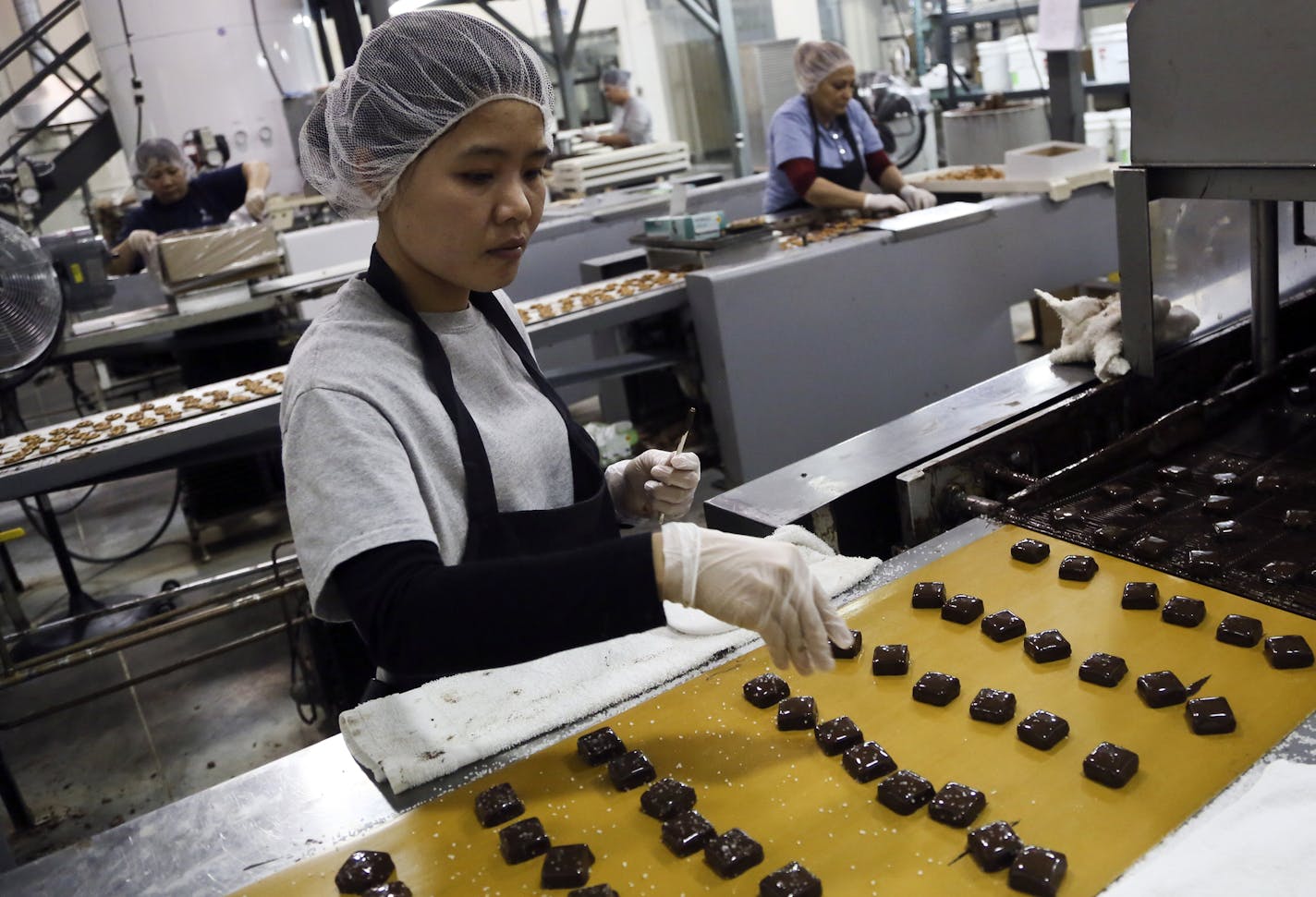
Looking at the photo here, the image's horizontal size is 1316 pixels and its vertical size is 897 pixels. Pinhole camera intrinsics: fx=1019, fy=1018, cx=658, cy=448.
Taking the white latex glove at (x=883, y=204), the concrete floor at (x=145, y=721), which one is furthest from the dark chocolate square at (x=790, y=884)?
the white latex glove at (x=883, y=204)

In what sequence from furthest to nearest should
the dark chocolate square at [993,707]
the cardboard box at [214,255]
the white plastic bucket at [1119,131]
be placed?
the white plastic bucket at [1119,131] < the cardboard box at [214,255] < the dark chocolate square at [993,707]

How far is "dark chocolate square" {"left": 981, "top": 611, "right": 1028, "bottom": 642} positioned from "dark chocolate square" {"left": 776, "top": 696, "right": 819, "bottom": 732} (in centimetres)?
31

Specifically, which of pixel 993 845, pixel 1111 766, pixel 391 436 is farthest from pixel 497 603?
pixel 1111 766

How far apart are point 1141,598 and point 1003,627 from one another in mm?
225

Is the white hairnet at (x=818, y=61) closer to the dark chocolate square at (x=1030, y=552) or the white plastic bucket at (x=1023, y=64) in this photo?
the white plastic bucket at (x=1023, y=64)

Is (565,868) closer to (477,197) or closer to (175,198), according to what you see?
(477,197)

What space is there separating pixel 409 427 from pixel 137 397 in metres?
6.88

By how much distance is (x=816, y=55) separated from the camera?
502 centimetres

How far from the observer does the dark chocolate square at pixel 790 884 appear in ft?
3.56

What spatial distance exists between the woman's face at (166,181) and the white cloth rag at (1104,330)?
4.68 m

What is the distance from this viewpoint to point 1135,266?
7.61 feet

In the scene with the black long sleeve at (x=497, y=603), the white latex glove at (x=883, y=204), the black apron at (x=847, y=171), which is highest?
the black apron at (x=847, y=171)

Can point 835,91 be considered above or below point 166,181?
below

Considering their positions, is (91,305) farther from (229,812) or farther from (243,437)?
(229,812)
